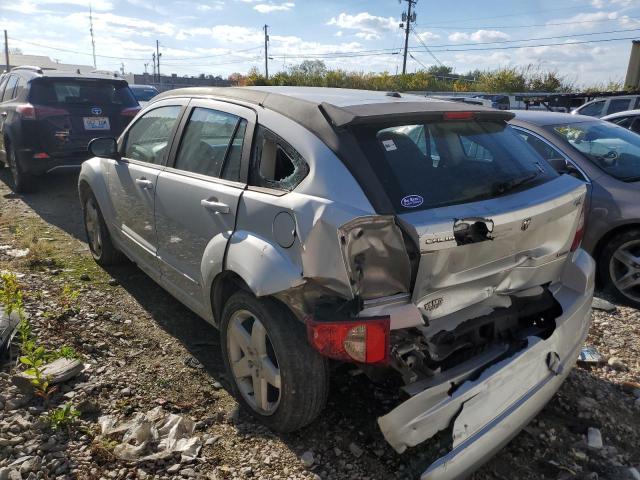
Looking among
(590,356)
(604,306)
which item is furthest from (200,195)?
(604,306)

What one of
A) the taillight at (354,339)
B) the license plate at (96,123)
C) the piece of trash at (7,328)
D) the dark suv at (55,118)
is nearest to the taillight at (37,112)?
the dark suv at (55,118)

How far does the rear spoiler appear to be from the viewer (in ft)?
7.68

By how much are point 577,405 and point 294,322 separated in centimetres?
185

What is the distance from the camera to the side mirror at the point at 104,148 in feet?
13.9

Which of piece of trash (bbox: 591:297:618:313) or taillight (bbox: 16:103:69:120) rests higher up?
taillight (bbox: 16:103:69:120)

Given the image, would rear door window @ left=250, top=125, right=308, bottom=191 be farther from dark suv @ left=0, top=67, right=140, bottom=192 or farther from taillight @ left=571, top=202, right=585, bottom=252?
dark suv @ left=0, top=67, right=140, bottom=192

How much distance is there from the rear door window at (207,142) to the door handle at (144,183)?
0.34 metres

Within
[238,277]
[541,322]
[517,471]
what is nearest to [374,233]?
[238,277]

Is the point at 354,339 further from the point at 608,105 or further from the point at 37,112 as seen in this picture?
the point at 608,105

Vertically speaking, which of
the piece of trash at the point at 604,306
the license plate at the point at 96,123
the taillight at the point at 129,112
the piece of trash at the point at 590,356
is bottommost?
the piece of trash at the point at 590,356

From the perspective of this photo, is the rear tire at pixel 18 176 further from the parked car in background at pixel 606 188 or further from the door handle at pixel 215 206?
the parked car in background at pixel 606 188

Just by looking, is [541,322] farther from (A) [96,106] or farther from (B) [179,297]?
(A) [96,106]

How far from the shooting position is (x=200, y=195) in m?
3.03

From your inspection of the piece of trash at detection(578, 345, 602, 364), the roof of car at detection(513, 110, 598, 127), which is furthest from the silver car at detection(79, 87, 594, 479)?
the roof of car at detection(513, 110, 598, 127)
